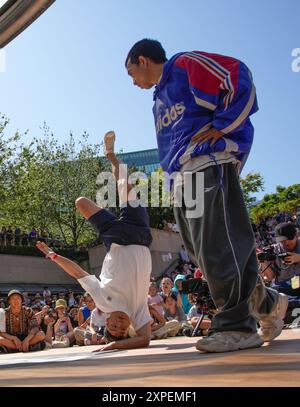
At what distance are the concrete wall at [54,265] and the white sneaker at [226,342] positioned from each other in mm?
23851

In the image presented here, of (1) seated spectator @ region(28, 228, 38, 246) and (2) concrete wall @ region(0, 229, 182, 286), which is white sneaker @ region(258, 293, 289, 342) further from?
(1) seated spectator @ region(28, 228, 38, 246)

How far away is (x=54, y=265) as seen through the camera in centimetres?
2698

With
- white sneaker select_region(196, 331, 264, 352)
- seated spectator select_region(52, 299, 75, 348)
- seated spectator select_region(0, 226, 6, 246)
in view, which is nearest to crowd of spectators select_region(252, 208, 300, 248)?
seated spectator select_region(0, 226, 6, 246)

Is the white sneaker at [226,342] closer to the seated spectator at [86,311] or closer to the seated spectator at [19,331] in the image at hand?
the seated spectator at [19,331]

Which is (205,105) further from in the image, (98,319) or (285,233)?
(98,319)

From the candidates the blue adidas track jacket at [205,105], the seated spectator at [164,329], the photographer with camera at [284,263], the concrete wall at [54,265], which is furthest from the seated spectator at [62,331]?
the concrete wall at [54,265]

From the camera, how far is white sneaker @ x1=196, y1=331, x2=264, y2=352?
81.8 inches

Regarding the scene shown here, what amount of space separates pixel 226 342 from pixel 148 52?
5.06ft

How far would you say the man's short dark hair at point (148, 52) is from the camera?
2732mm

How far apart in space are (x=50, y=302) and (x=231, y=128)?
16.2 m

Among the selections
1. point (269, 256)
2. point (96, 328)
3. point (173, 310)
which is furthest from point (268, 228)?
point (269, 256)

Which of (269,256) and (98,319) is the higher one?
(269,256)

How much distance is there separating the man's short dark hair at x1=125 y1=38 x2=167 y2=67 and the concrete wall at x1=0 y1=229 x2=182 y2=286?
23382 millimetres

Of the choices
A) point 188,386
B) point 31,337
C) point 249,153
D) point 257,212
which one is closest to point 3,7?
point 31,337
